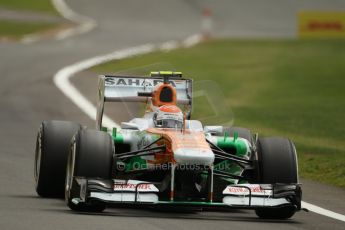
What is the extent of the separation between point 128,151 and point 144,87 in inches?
64.6

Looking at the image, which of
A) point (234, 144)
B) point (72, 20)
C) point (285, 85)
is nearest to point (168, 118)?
point (234, 144)

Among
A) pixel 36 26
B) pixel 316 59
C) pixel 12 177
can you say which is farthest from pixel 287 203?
pixel 36 26

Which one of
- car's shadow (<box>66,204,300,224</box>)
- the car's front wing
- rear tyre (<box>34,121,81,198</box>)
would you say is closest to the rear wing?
rear tyre (<box>34,121,81,198</box>)

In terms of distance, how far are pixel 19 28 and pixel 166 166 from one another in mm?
37280

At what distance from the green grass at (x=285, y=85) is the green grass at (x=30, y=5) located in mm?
13962

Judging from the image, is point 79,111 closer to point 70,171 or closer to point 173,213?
point 70,171

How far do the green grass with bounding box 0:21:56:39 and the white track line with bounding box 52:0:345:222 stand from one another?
4.32 feet

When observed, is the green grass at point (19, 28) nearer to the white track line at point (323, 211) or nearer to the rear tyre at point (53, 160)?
the rear tyre at point (53, 160)

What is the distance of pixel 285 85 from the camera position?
32.7 m

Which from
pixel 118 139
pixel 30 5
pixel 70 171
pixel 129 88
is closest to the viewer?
pixel 70 171

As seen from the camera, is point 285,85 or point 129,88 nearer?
point 129,88

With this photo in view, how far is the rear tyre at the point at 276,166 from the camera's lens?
520 inches

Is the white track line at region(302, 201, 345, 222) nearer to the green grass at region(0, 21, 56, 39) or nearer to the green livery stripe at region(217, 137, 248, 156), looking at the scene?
the green livery stripe at region(217, 137, 248, 156)

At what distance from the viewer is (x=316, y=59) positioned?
4041 centimetres
